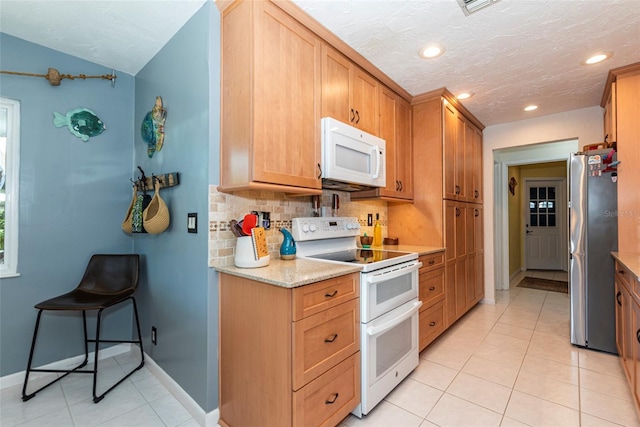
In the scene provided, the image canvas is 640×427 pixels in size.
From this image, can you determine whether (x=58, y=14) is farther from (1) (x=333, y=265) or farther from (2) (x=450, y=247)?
(2) (x=450, y=247)

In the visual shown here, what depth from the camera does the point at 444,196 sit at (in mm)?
2938

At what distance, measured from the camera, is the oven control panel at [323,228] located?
216 centimetres

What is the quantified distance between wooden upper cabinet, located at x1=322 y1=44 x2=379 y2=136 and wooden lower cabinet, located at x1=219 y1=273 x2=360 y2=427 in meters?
1.19

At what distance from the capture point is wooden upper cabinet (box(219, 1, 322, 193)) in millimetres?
1595

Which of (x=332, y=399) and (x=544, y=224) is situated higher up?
(x=544, y=224)

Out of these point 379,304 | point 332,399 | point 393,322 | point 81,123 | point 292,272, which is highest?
point 81,123

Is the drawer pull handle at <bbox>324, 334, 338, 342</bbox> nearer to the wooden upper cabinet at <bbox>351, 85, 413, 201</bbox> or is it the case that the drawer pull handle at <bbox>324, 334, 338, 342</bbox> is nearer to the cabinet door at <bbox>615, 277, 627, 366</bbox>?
the wooden upper cabinet at <bbox>351, 85, 413, 201</bbox>

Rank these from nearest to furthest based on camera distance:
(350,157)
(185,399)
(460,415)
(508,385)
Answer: (460,415) → (185,399) → (508,385) → (350,157)

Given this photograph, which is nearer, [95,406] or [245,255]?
[245,255]

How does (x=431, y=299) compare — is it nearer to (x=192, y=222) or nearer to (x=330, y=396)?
(x=330, y=396)

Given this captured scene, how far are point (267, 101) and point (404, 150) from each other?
68.7 inches

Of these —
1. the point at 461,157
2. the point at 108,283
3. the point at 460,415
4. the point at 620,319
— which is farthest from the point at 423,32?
the point at 108,283

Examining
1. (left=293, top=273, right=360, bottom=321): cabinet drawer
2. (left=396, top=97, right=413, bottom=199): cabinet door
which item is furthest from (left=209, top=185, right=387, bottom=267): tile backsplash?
(left=293, top=273, right=360, bottom=321): cabinet drawer

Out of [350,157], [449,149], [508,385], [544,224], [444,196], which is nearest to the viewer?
[508,385]
